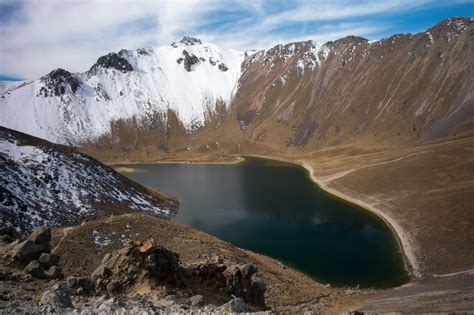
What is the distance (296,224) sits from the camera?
7369 centimetres

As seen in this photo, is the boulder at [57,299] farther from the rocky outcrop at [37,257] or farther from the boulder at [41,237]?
the boulder at [41,237]

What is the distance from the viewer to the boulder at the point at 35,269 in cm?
1930

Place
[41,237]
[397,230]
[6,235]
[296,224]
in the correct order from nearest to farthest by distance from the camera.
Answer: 1. [41,237]
2. [6,235]
3. [397,230]
4. [296,224]

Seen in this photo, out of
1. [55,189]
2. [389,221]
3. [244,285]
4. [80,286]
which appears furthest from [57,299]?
[389,221]

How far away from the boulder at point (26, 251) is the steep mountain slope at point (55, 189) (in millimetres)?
31558

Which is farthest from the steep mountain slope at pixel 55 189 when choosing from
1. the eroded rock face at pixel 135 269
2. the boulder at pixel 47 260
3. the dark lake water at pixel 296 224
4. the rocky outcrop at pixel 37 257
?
the eroded rock face at pixel 135 269

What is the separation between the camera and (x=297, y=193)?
100625 mm

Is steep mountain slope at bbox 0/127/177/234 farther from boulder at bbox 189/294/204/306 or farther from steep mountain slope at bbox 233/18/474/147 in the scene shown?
steep mountain slope at bbox 233/18/474/147

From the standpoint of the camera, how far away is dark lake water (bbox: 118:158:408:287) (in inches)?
2091

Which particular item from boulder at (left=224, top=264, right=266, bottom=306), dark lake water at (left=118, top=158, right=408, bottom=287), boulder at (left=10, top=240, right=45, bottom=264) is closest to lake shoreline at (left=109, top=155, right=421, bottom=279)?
dark lake water at (left=118, top=158, right=408, bottom=287)

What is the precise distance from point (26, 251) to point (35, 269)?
195cm

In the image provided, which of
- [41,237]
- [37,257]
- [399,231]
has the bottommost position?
[399,231]

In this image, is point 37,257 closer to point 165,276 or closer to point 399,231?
point 165,276

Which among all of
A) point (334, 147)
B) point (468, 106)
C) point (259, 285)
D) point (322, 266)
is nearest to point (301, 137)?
point (334, 147)
